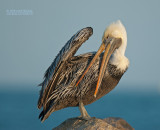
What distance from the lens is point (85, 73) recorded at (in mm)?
6777

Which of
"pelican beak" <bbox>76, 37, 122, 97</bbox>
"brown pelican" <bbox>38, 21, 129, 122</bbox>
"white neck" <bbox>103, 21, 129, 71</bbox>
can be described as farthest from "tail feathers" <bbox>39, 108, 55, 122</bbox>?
"white neck" <bbox>103, 21, 129, 71</bbox>

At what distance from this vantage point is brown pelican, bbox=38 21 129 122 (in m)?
6.75

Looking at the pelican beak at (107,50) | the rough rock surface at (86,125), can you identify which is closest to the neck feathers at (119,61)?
the pelican beak at (107,50)

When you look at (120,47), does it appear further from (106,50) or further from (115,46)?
(106,50)

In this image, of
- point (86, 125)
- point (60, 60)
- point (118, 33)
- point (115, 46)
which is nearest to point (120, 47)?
point (115, 46)

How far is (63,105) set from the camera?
7.06 meters


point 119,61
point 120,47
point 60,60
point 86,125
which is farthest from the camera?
point 120,47

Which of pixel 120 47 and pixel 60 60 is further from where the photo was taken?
pixel 120 47

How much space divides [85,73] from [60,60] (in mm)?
584

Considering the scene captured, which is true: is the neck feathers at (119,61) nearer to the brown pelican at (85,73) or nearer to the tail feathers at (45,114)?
the brown pelican at (85,73)

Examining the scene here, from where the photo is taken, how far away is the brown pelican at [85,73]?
6.75 m

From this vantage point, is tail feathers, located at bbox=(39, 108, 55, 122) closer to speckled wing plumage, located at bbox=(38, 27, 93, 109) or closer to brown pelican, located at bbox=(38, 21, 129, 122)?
brown pelican, located at bbox=(38, 21, 129, 122)

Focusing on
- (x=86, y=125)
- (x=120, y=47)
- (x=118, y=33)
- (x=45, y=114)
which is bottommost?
(x=86, y=125)
